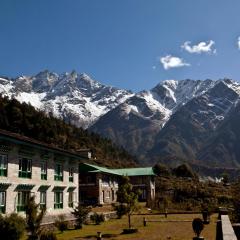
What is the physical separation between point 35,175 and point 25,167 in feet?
6.62

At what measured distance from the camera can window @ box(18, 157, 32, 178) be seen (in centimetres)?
4016

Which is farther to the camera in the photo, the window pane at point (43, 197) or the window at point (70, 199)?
the window at point (70, 199)

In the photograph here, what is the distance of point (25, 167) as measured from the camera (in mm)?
41062

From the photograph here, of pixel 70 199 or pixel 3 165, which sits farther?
pixel 70 199

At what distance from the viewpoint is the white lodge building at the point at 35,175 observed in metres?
37.3

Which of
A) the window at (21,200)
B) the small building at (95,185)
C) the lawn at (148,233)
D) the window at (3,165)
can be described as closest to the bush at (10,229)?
the lawn at (148,233)

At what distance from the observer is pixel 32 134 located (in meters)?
110

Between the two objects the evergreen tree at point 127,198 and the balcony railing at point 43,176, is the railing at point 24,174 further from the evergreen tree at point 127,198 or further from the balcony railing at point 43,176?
the evergreen tree at point 127,198

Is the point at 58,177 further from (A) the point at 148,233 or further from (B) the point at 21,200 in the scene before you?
(A) the point at 148,233

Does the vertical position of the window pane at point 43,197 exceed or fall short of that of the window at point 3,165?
it falls short

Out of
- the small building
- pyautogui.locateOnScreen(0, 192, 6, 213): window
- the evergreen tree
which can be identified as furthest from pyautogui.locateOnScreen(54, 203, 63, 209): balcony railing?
the small building

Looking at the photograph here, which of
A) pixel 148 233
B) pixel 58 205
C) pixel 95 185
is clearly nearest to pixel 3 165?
pixel 58 205

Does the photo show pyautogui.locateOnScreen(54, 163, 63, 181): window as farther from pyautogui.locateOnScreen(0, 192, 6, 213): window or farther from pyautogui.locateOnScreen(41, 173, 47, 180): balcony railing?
pyautogui.locateOnScreen(0, 192, 6, 213): window

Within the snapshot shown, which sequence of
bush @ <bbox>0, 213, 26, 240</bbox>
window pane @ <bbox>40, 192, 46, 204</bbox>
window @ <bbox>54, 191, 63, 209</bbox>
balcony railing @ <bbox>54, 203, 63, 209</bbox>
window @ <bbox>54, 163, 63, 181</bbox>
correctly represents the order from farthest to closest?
window @ <bbox>54, 163, 63, 181</bbox> → window @ <bbox>54, 191, 63, 209</bbox> → balcony railing @ <bbox>54, 203, 63, 209</bbox> → window pane @ <bbox>40, 192, 46, 204</bbox> → bush @ <bbox>0, 213, 26, 240</bbox>
